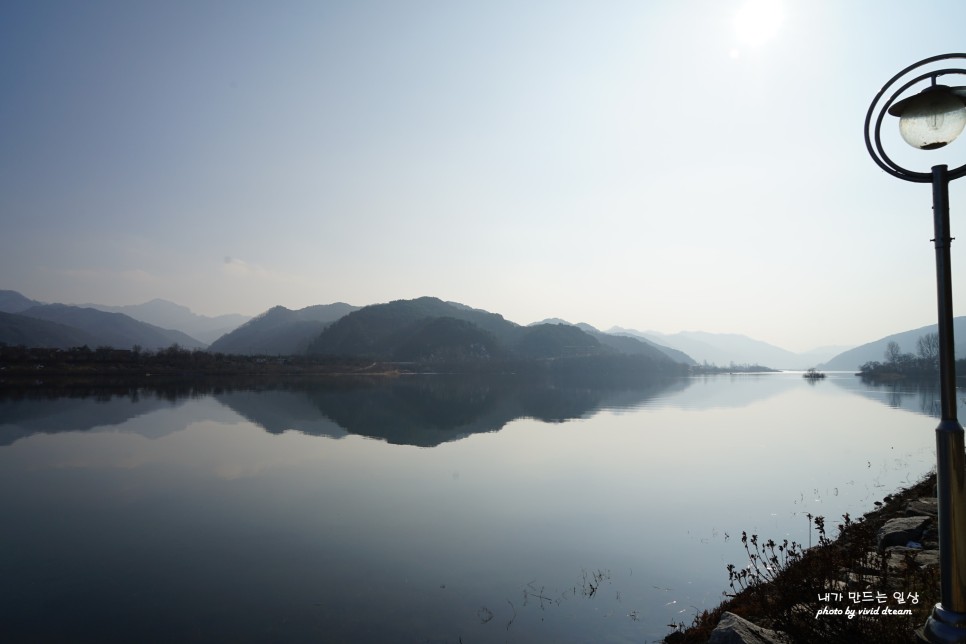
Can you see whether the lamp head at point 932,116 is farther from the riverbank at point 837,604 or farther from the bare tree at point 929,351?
the bare tree at point 929,351

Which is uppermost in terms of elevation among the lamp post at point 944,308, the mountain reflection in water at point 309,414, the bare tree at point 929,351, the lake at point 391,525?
the bare tree at point 929,351

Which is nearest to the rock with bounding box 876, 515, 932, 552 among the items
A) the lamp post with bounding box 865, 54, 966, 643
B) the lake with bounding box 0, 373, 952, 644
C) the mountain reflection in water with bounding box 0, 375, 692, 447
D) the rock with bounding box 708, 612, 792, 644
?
the lake with bounding box 0, 373, 952, 644

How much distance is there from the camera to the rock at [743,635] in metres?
6.19

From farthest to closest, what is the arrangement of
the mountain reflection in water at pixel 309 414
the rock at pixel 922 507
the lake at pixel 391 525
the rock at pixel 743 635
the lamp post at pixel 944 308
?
the mountain reflection in water at pixel 309 414
the rock at pixel 922 507
the lake at pixel 391 525
the rock at pixel 743 635
the lamp post at pixel 944 308

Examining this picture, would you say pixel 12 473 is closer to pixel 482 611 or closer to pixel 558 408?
pixel 482 611

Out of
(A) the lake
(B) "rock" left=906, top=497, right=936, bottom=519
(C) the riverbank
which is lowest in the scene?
(A) the lake

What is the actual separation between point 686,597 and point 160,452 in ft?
79.8

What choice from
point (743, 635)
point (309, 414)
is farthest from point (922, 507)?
point (309, 414)

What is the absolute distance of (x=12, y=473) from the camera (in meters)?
19.3

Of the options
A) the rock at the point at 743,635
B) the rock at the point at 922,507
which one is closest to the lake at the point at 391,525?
the rock at the point at 743,635

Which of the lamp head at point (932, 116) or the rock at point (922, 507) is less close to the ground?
the lamp head at point (932, 116)

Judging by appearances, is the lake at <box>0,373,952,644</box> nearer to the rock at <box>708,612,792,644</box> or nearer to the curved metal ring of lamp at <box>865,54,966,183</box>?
the rock at <box>708,612,792,644</box>

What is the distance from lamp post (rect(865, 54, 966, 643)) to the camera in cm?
419

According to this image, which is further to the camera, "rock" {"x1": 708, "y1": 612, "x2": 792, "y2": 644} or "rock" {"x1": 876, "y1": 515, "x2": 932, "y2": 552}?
"rock" {"x1": 876, "y1": 515, "x2": 932, "y2": 552}
